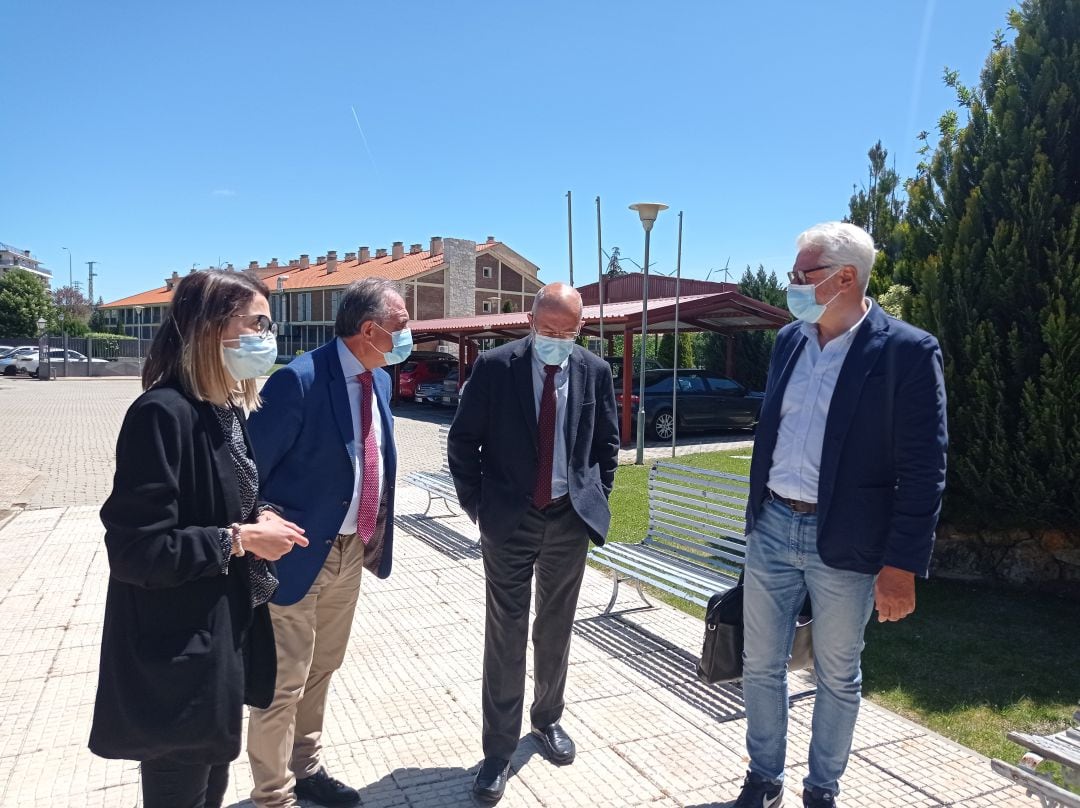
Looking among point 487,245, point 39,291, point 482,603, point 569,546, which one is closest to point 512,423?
point 569,546

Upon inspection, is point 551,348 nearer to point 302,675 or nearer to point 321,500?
point 321,500

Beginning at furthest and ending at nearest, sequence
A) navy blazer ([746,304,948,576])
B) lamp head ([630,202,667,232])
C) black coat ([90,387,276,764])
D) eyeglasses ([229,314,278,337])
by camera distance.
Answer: lamp head ([630,202,667,232])
navy blazer ([746,304,948,576])
eyeglasses ([229,314,278,337])
black coat ([90,387,276,764])

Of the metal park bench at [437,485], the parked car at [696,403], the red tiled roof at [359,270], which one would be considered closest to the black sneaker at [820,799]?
the metal park bench at [437,485]

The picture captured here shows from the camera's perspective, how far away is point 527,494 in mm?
3139

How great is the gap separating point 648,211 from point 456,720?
9.84 meters

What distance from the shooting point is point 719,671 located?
124 inches

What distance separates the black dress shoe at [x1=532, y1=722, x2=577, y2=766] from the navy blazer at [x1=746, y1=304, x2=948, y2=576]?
1409mm

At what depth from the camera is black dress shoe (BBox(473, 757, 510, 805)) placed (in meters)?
3.03

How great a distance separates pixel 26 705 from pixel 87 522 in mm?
4473

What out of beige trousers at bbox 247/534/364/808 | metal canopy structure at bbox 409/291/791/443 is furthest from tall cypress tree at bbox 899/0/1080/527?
metal canopy structure at bbox 409/291/791/443

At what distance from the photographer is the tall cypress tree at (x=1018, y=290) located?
4949 millimetres

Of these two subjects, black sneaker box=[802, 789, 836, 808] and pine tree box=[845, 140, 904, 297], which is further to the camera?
pine tree box=[845, 140, 904, 297]

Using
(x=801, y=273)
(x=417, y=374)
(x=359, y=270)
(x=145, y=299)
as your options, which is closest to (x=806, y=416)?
(x=801, y=273)

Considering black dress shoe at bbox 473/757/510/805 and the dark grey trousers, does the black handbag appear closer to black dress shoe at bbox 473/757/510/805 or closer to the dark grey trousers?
the dark grey trousers
